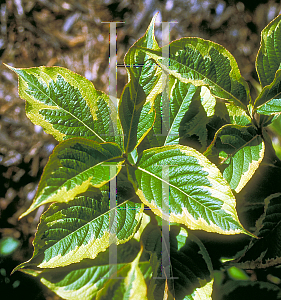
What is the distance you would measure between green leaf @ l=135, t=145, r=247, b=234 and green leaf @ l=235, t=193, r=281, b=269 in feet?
0.95

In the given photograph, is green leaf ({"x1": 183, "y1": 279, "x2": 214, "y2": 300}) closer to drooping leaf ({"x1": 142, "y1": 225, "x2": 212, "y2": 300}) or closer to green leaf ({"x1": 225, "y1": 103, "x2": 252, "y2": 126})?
drooping leaf ({"x1": 142, "y1": 225, "x2": 212, "y2": 300})

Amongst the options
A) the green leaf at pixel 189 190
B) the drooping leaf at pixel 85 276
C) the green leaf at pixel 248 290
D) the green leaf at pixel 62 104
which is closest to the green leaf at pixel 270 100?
the green leaf at pixel 189 190

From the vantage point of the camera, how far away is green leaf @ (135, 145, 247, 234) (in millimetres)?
526

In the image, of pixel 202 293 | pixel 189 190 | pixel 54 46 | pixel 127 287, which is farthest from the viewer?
pixel 54 46

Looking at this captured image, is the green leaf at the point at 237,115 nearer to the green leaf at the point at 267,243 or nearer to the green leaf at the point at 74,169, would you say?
the green leaf at the point at 267,243

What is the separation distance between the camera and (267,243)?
2.44 ft

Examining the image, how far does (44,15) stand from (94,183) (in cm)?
85

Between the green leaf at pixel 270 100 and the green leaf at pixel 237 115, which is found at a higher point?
the green leaf at pixel 270 100

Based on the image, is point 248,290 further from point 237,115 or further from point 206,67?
point 206,67

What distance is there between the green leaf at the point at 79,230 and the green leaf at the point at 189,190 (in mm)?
91

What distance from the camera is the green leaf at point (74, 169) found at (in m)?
0.47

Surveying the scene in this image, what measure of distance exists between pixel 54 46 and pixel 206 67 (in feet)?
2.22

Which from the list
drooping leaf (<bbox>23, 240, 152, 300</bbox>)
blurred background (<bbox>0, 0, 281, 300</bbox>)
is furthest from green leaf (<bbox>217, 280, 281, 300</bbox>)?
blurred background (<bbox>0, 0, 281, 300</bbox>)

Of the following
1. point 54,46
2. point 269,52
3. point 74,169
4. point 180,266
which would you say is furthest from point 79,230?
point 54,46
